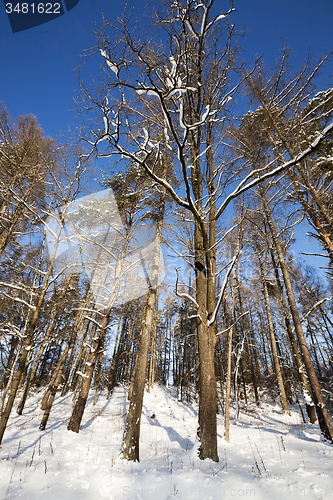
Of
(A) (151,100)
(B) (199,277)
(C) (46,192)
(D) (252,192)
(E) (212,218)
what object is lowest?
(B) (199,277)

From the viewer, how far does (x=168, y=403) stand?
46.9 feet

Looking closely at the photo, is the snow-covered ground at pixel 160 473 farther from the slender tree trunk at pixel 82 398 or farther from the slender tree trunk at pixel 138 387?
the slender tree trunk at pixel 82 398

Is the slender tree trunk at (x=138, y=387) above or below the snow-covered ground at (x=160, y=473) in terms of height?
above

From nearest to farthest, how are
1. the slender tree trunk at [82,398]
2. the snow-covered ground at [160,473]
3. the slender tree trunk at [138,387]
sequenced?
1. the snow-covered ground at [160,473]
2. the slender tree trunk at [138,387]
3. the slender tree trunk at [82,398]

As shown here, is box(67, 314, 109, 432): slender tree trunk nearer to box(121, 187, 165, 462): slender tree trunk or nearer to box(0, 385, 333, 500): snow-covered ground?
box(0, 385, 333, 500): snow-covered ground

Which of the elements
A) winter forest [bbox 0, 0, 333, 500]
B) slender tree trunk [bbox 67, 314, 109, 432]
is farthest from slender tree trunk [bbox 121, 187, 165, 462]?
slender tree trunk [bbox 67, 314, 109, 432]

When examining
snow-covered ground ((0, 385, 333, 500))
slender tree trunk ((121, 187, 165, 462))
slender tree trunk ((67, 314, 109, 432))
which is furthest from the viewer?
slender tree trunk ((67, 314, 109, 432))

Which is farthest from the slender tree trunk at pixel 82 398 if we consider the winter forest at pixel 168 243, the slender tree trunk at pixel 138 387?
the slender tree trunk at pixel 138 387

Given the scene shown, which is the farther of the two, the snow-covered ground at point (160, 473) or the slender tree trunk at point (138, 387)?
the slender tree trunk at point (138, 387)

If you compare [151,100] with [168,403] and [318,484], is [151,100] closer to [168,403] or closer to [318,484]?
[318,484]

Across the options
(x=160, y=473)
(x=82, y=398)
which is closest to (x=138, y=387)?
(x=160, y=473)

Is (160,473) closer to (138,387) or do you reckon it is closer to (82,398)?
(138,387)

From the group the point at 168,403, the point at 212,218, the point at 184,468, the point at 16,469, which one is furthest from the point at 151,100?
the point at 168,403

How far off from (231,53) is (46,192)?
5.47m
